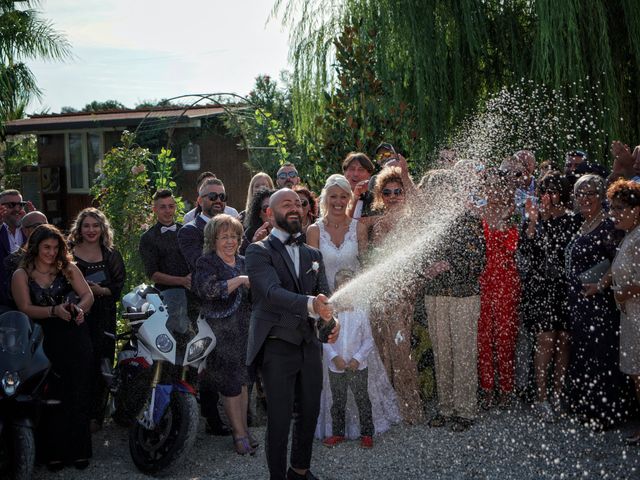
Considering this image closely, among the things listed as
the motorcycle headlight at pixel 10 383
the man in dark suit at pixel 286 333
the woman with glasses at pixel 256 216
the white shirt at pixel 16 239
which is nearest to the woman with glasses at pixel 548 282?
the woman with glasses at pixel 256 216

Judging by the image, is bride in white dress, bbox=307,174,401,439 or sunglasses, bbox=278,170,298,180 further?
sunglasses, bbox=278,170,298,180

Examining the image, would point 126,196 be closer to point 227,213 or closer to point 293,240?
point 227,213

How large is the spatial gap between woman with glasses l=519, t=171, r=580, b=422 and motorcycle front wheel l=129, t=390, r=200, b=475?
10.3ft

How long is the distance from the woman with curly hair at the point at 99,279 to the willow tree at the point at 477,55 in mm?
3353

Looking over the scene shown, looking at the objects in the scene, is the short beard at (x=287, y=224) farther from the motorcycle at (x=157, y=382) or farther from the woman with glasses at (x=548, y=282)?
the woman with glasses at (x=548, y=282)

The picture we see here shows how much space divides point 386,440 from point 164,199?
326 centimetres

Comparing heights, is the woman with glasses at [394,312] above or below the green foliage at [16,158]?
below

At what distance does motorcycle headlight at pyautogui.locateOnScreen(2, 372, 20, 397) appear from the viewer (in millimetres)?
5988

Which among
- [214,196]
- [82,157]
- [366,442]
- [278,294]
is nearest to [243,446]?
[366,442]

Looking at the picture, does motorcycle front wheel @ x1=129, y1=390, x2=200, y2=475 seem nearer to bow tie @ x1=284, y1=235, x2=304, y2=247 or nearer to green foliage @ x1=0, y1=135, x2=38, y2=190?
bow tie @ x1=284, y1=235, x2=304, y2=247

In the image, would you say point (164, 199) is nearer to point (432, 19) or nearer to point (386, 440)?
point (386, 440)

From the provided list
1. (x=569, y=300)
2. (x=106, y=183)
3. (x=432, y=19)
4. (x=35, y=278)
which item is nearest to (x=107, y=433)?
(x=35, y=278)

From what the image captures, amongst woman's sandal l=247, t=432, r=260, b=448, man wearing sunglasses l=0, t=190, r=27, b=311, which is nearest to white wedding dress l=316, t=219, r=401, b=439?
woman's sandal l=247, t=432, r=260, b=448

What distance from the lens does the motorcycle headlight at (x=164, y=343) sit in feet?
22.0
